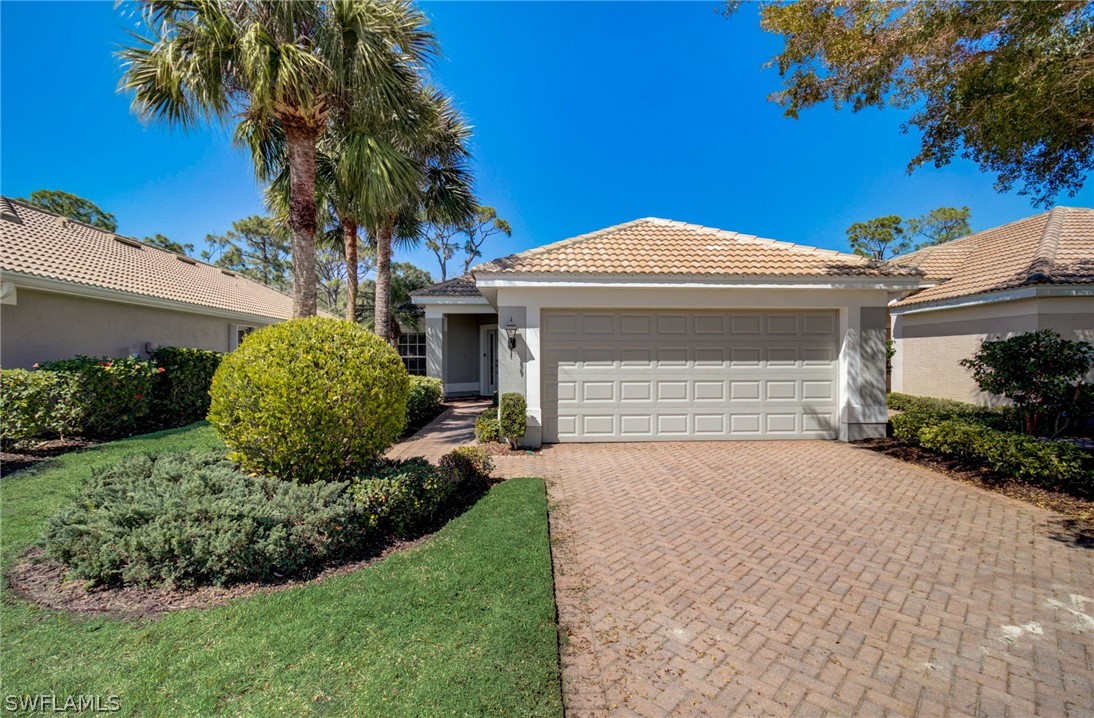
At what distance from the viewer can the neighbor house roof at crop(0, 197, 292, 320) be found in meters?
9.30

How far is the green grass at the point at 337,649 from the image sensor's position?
2.23 m

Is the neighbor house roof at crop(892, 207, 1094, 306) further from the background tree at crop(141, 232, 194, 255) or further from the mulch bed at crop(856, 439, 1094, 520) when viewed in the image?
the background tree at crop(141, 232, 194, 255)

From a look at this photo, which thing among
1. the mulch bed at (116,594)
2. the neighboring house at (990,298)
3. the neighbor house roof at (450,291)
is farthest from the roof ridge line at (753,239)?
the mulch bed at (116,594)

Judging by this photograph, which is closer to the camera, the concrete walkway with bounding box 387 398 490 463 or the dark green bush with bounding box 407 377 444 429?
the concrete walkway with bounding box 387 398 490 463

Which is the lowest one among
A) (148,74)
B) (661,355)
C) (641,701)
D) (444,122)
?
(641,701)

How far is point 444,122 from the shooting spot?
39.0ft

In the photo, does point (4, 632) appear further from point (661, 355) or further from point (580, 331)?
point (661, 355)

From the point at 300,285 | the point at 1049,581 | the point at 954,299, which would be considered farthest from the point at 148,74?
the point at 954,299

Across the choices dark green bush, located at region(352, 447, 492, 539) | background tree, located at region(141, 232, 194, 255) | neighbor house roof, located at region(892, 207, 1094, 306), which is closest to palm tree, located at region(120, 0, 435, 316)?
dark green bush, located at region(352, 447, 492, 539)

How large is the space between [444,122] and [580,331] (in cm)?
811

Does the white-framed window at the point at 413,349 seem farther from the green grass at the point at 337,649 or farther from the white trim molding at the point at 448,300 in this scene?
the green grass at the point at 337,649

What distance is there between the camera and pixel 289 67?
246 inches

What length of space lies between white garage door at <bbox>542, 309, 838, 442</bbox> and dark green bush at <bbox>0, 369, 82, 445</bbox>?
854 cm

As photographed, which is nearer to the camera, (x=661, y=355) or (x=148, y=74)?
(x=148, y=74)
